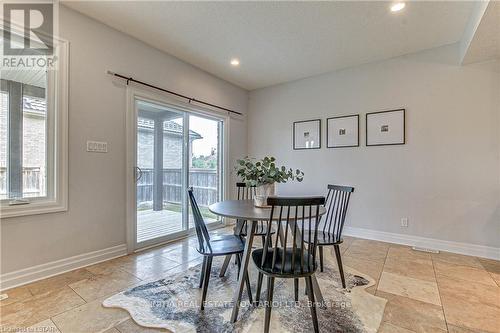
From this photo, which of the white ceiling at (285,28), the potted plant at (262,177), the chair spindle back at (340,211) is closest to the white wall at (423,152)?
the white ceiling at (285,28)

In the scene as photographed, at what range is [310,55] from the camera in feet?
11.3

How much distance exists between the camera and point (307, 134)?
4266mm

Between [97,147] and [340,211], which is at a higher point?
[97,147]

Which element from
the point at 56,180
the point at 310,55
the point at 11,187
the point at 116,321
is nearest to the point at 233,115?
the point at 310,55

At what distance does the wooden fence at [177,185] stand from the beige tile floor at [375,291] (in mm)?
768

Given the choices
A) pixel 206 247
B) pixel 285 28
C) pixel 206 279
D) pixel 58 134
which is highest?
pixel 285 28

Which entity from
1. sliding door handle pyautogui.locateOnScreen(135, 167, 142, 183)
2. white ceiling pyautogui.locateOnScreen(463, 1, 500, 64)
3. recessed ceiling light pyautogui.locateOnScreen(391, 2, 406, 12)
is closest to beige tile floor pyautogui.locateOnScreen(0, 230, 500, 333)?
sliding door handle pyautogui.locateOnScreen(135, 167, 142, 183)

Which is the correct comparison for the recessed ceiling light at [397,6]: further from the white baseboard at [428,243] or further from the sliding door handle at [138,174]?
the sliding door handle at [138,174]

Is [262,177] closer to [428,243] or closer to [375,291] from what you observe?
[375,291]

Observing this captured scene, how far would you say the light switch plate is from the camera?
2654 millimetres

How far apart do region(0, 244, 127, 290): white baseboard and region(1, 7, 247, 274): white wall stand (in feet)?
0.15

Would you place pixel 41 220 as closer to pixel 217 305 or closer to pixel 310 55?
pixel 217 305

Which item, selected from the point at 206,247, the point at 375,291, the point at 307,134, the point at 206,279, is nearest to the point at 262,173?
the point at 206,247

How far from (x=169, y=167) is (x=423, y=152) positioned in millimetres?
3602
